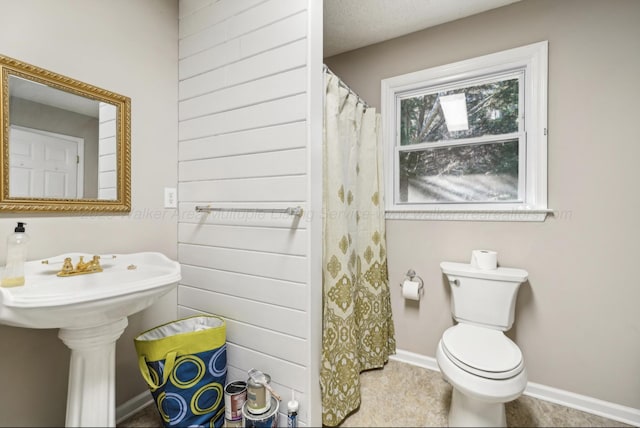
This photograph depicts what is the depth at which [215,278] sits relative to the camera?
1532 millimetres

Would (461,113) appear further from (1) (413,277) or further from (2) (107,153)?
(2) (107,153)

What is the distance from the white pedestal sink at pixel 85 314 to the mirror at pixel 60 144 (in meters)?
0.26

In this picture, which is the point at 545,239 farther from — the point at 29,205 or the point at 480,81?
the point at 29,205

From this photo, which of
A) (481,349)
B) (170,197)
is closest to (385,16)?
(170,197)

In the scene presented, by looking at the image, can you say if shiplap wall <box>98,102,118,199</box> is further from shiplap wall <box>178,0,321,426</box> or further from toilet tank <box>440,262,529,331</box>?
toilet tank <box>440,262,529,331</box>

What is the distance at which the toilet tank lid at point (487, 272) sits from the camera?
5.04ft

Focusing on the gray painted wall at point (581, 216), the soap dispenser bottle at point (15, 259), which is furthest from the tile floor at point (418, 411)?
the soap dispenser bottle at point (15, 259)

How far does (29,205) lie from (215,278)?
2.64 ft

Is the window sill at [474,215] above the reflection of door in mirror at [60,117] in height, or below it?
below

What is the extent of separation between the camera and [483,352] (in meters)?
1.27

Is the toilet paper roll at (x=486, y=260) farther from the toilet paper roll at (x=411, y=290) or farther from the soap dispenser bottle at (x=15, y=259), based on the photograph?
the soap dispenser bottle at (x=15, y=259)

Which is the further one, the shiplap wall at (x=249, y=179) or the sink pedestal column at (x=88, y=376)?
the shiplap wall at (x=249, y=179)

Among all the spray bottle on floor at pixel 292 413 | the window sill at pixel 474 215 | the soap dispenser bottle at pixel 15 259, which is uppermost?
the window sill at pixel 474 215

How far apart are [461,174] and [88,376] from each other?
217 centimetres
